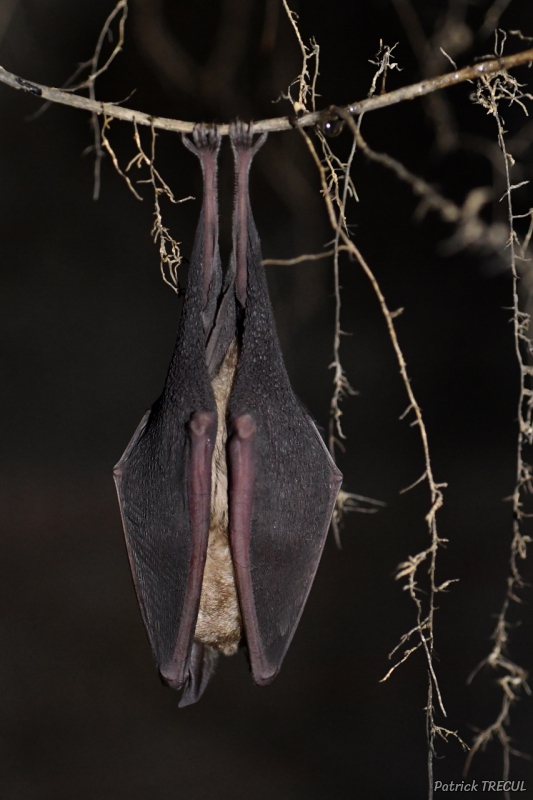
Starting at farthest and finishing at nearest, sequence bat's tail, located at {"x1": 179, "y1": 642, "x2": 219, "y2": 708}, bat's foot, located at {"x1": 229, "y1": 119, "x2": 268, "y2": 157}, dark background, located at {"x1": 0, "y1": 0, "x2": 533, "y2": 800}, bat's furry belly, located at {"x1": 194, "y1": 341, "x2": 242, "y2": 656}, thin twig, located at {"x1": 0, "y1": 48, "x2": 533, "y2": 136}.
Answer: dark background, located at {"x1": 0, "y1": 0, "x2": 533, "y2": 800} → bat's tail, located at {"x1": 179, "y1": 642, "x2": 219, "y2": 708} → bat's furry belly, located at {"x1": 194, "y1": 341, "x2": 242, "y2": 656} → bat's foot, located at {"x1": 229, "y1": 119, "x2": 268, "y2": 157} → thin twig, located at {"x1": 0, "y1": 48, "x2": 533, "y2": 136}

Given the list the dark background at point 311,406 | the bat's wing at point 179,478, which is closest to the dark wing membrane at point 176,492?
the bat's wing at point 179,478

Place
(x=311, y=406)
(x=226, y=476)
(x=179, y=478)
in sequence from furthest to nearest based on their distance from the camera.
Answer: (x=311, y=406) → (x=226, y=476) → (x=179, y=478)

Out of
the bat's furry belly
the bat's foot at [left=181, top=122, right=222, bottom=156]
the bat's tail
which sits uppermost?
the bat's foot at [left=181, top=122, right=222, bottom=156]

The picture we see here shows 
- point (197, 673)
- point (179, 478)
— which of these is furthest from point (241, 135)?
point (197, 673)

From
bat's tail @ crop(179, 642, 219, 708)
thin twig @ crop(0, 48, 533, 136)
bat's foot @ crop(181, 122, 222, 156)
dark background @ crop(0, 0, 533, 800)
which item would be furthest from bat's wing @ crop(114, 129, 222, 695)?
dark background @ crop(0, 0, 533, 800)

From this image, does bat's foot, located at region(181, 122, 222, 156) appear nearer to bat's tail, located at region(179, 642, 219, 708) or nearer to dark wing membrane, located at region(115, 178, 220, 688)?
dark wing membrane, located at region(115, 178, 220, 688)

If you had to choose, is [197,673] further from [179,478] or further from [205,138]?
[205,138]

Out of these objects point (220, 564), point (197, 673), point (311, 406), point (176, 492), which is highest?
point (311, 406)
